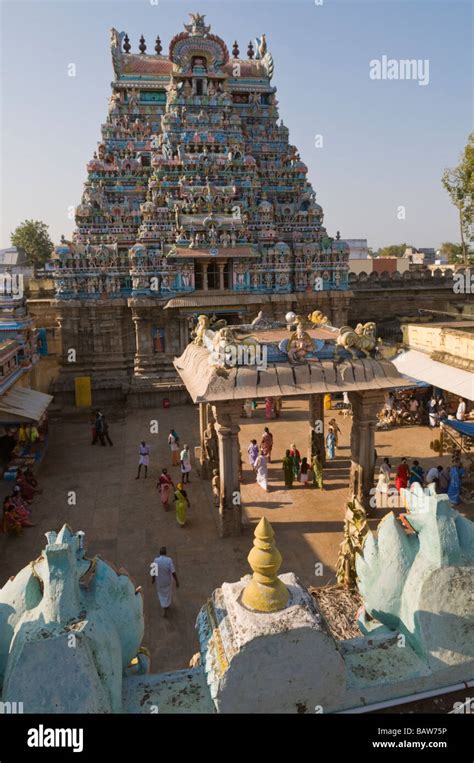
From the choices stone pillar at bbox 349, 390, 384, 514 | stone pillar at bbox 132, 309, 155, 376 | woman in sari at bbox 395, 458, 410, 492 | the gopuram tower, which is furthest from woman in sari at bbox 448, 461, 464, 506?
stone pillar at bbox 132, 309, 155, 376

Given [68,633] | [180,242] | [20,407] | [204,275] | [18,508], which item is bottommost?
[18,508]

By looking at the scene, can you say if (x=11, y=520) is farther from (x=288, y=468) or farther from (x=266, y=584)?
(x=266, y=584)

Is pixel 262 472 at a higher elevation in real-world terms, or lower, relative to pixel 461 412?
lower

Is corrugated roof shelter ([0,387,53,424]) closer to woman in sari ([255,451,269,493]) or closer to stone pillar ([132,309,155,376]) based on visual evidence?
stone pillar ([132,309,155,376])

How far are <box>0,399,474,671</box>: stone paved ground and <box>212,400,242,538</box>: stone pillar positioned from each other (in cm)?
37

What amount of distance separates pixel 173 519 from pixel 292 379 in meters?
4.89

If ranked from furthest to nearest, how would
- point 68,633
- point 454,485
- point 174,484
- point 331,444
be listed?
point 331,444
point 174,484
point 454,485
point 68,633

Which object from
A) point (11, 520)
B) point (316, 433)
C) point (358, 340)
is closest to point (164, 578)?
point (11, 520)

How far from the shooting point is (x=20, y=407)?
16.5 metres

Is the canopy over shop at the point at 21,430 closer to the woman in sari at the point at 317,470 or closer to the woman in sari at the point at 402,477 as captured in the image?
the woman in sari at the point at 317,470

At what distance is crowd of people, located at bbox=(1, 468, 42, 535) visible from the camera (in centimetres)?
1246

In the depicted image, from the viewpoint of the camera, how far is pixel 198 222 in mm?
24109

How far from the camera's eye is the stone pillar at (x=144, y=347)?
80.2ft

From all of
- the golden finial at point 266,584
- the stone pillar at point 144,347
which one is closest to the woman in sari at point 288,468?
the golden finial at point 266,584
